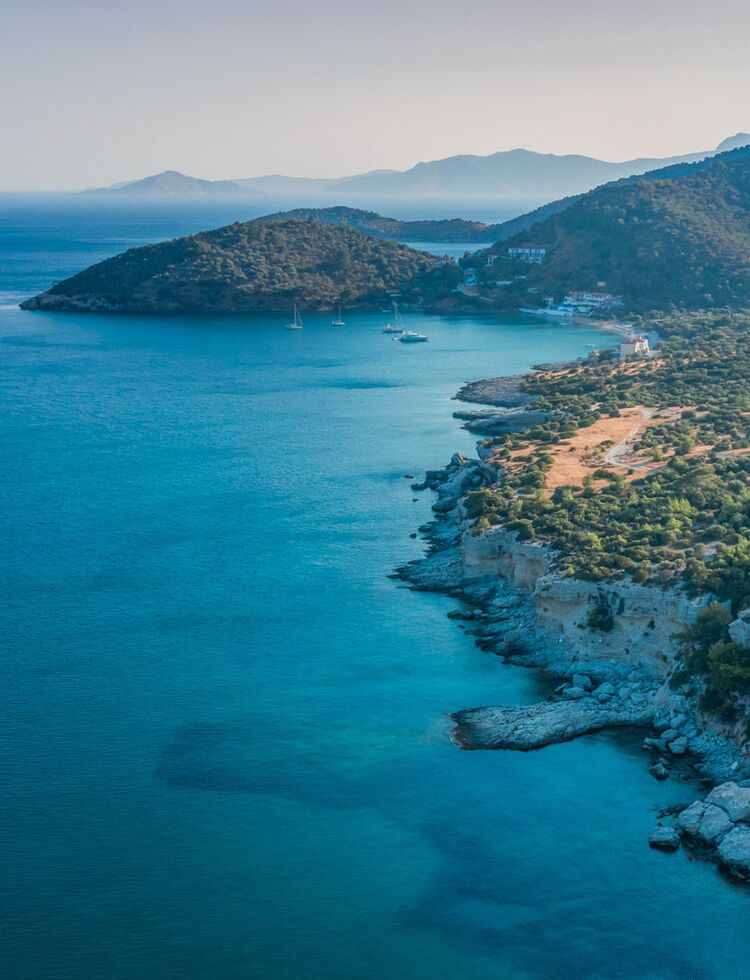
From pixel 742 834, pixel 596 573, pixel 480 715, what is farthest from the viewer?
pixel 596 573

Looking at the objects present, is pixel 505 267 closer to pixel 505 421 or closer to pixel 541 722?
pixel 505 421

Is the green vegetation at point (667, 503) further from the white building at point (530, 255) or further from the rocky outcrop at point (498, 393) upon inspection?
the white building at point (530, 255)

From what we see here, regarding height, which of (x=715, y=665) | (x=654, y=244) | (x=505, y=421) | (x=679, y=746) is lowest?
(x=679, y=746)

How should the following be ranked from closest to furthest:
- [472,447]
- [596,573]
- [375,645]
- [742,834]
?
[742,834] → [596,573] → [375,645] → [472,447]

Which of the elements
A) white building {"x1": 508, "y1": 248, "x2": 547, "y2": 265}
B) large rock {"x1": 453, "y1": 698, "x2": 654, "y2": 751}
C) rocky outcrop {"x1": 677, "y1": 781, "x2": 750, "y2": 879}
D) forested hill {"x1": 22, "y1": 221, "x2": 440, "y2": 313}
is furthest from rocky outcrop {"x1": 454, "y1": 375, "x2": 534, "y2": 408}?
white building {"x1": 508, "y1": 248, "x2": 547, "y2": 265}

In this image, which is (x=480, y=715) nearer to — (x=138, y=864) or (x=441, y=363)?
(x=138, y=864)

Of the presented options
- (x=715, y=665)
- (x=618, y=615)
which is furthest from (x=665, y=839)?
(x=618, y=615)

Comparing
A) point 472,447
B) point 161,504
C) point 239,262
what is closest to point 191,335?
point 239,262
